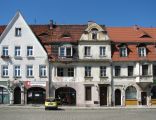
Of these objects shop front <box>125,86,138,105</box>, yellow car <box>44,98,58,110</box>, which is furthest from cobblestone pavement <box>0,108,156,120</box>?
shop front <box>125,86,138,105</box>

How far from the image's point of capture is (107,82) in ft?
212

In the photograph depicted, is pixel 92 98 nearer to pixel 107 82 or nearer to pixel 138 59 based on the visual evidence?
pixel 107 82

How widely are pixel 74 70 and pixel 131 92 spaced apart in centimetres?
953

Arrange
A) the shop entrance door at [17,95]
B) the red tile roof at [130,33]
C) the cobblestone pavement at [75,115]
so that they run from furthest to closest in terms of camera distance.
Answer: the red tile roof at [130,33] < the shop entrance door at [17,95] < the cobblestone pavement at [75,115]

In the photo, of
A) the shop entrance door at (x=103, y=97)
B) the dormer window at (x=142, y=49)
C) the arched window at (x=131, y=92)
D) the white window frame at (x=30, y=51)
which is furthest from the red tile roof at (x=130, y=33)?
the white window frame at (x=30, y=51)

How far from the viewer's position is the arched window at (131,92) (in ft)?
214

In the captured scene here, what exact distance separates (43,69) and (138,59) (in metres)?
14.7

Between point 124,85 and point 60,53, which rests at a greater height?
point 60,53

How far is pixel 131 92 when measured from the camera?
6519cm

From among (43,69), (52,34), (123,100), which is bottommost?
(123,100)

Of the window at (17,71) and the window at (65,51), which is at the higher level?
the window at (65,51)

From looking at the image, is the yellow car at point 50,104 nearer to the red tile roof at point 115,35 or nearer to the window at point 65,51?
the window at point 65,51

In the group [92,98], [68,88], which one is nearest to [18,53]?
[68,88]

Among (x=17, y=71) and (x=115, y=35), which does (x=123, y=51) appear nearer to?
(x=115, y=35)
